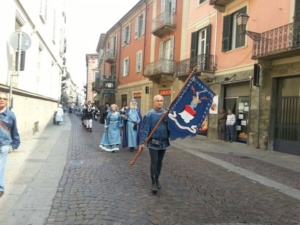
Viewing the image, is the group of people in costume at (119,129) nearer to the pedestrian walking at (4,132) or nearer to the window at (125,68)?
the pedestrian walking at (4,132)

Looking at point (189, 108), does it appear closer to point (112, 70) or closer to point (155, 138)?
point (155, 138)

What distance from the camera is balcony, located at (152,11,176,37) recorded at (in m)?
22.0

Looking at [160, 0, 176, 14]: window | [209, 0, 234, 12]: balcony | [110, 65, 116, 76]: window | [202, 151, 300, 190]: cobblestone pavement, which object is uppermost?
[160, 0, 176, 14]: window

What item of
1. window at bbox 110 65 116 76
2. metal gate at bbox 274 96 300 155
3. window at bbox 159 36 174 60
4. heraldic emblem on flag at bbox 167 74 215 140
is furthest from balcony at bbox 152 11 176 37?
heraldic emblem on flag at bbox 167 74 215 140

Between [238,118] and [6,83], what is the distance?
1035cm

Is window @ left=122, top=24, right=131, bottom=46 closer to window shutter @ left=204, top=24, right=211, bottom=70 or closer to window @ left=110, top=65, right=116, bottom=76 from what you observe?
window @ left=110, top=65, right=116, bottom=76

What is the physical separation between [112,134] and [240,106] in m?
7.44

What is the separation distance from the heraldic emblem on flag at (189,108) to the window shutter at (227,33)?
10700mm

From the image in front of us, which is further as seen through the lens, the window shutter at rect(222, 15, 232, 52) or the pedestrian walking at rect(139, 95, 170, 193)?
the window shutter at rect(222, 15, 232, 52)

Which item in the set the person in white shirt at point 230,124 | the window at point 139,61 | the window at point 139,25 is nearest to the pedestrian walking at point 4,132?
the person in white shirt at point 230,124

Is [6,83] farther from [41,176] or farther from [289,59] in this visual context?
[289,59]

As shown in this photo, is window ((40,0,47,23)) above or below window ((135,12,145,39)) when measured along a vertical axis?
below

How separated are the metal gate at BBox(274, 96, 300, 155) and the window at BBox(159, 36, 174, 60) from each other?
10.7 m

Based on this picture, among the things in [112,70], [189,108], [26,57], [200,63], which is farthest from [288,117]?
[112,70]
